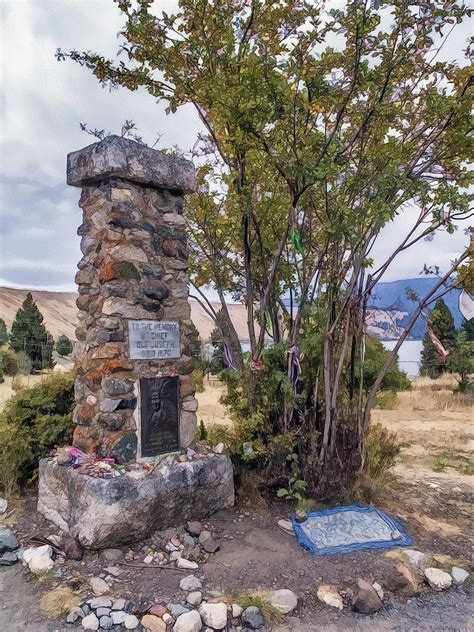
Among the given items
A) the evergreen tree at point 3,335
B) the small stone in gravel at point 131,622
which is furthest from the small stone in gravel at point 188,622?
the evergreen tree at point 3,335

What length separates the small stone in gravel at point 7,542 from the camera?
3.49m

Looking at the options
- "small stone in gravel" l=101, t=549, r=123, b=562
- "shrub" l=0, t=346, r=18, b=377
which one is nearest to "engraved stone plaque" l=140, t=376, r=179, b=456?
"small stone in gravel" l=101, t=549, r=123, b=562

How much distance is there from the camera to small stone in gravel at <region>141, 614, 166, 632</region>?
2.69 metres

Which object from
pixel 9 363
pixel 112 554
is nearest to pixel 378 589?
pixel 112 554

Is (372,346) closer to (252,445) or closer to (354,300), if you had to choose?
(354,300)

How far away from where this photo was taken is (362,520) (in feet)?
12.8

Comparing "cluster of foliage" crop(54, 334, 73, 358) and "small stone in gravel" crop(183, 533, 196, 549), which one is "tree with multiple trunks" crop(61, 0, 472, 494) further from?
"cluster of foliage" crop(54, 334, 73, 358)

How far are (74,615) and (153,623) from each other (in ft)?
1.44

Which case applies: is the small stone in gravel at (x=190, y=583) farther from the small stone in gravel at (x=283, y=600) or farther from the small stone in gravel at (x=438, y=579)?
the small stone in gravel at (x=438, y=579)

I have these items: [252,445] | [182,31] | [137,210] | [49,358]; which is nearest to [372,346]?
[252,445]

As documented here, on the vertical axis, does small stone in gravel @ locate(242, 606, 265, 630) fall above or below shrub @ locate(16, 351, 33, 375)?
below

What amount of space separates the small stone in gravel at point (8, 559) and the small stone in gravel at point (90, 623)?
3.05ft

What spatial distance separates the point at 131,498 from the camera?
3.51 meters

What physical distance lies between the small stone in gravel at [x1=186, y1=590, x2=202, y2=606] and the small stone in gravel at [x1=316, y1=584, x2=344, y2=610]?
709 millimetres
